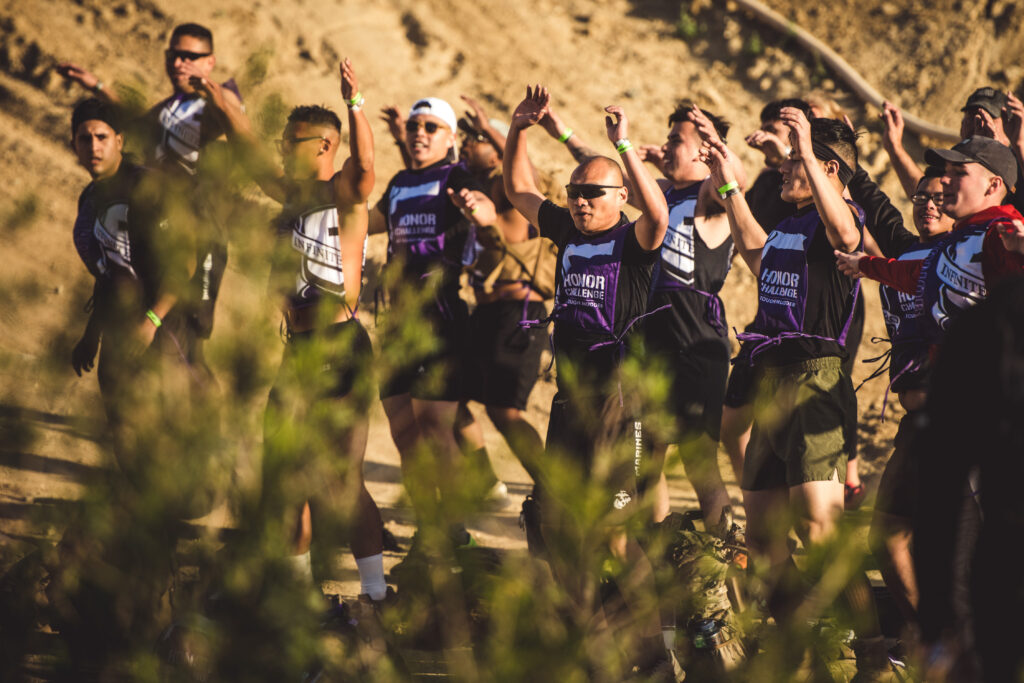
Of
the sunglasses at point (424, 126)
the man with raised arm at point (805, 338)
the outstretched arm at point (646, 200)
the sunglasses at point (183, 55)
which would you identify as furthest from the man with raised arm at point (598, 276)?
the sunglasses at point (183, 55)

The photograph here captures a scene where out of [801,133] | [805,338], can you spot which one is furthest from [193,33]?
[805,338]

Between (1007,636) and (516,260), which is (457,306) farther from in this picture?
(1007,636)

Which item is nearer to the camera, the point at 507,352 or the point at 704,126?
the point at 704,126

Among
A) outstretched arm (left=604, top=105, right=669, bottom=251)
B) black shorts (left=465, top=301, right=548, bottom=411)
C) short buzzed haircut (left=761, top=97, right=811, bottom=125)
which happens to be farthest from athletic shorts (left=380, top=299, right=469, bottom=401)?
short buzzed haircut (left=761, top=97, right=811, bottom=125)

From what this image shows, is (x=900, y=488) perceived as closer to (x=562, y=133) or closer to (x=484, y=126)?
(x=562, y=133)

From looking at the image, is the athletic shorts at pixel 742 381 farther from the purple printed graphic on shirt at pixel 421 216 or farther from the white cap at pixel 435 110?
the white cap at pixel 435 110

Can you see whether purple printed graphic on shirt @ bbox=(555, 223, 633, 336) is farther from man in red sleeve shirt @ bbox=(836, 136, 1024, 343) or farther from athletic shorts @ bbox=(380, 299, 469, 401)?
athletic shorts @ bbox=(380, 299, 469, 401)

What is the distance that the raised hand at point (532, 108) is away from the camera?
13.5 ft

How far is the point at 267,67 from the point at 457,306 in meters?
3.53

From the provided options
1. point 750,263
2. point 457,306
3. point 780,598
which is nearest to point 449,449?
point 457,306

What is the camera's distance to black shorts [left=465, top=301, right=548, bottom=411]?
5480mm

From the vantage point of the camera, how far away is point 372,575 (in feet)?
14.6

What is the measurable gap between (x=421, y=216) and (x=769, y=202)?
A: 1944 millimetres

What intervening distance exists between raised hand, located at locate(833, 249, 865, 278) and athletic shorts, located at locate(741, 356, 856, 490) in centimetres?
40
